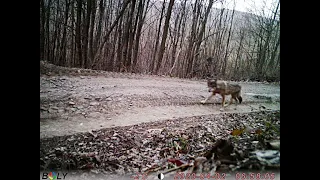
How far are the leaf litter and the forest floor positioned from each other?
0.05ft

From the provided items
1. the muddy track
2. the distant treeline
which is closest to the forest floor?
the muddy track

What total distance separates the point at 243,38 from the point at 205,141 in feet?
4.13

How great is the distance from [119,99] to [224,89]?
1.16 m

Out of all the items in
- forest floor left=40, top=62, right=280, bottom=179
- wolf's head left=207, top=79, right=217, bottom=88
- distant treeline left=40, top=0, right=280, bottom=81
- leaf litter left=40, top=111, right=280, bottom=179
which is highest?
distant treeline left=40, top=0, right=280, bottom=81

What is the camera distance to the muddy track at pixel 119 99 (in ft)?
7.13

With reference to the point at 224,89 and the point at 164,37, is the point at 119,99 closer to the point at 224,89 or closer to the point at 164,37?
the point at 164,37

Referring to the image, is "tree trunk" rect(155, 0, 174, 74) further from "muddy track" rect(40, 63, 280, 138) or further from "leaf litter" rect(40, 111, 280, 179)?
"leaf litter" rect(40, 111, 280, 179)

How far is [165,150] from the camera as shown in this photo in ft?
7.13

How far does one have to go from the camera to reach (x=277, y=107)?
7.83 ft

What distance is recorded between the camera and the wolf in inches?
93.8

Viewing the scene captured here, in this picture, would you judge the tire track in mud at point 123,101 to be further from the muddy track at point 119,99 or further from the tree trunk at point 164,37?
the tree trunk at point 164,37

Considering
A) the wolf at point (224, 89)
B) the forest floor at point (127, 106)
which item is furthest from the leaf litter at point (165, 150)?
the wolf at point (224, 89)

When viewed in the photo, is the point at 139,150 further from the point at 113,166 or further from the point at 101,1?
the point at 101,1
